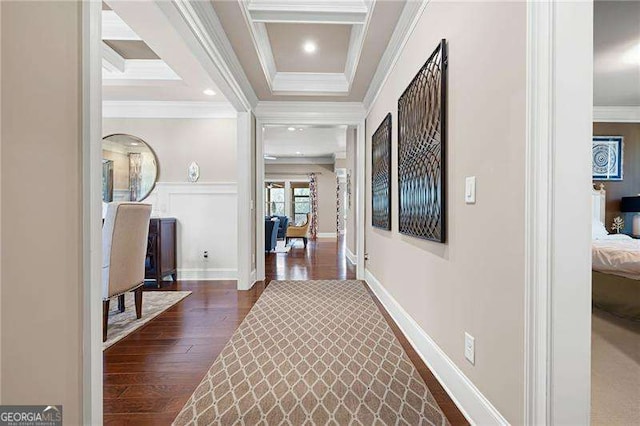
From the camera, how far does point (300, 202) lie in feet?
37.2

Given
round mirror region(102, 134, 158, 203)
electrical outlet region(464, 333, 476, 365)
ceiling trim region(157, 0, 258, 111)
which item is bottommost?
electrical outlet region(464, 333, 476, 365)

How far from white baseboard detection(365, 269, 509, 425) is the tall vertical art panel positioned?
25.3 inches

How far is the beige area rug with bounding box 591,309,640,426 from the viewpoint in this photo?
139 cm

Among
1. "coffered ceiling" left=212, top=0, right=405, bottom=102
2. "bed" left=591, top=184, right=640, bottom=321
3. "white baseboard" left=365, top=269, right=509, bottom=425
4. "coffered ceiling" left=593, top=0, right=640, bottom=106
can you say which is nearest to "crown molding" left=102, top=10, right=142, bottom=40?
"coffered ceiling" left=212, top=0, right=405, bottom=102

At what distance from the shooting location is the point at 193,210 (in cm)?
431

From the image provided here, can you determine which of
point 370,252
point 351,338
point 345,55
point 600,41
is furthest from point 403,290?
point 600,41

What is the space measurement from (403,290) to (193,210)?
321cm

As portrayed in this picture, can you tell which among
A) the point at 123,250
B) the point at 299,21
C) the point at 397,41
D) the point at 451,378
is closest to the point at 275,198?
the point at 123,250

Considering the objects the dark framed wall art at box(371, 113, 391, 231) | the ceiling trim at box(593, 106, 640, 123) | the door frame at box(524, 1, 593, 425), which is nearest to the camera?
the door frame at box(524, 1, 593, 425)

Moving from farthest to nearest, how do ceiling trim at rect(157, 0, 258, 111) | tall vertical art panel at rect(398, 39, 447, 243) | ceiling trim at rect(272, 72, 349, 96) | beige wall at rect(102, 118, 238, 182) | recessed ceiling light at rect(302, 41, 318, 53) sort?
beige wall at rect(102, 118, 238, 182), ceiling trim at rect(272, 72, 349, 96), recessed ceiling light at rect(302, 41, 318, 53), ceiling trim at rect(157, 0, 258, 111), tall vertical art panel at rect(398, 39, 447, 243)

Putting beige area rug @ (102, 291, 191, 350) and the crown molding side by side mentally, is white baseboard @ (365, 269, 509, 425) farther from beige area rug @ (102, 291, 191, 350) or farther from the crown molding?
the crown molding

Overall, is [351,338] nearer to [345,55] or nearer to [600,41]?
[345,55]

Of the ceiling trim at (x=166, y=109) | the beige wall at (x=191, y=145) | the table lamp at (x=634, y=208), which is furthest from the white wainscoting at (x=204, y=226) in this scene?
the table lamp at (x=634, y=208)

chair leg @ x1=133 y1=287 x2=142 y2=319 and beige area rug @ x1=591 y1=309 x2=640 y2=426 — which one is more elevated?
chair leg @ x1=133 y1=287 x2=142 y2=319
